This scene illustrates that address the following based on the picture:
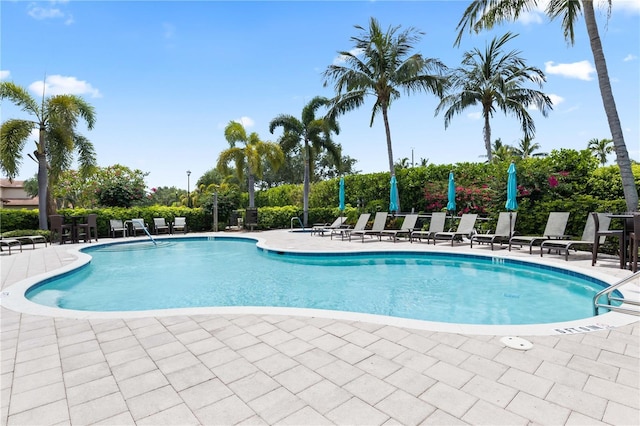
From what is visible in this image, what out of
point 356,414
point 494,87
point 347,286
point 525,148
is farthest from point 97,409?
point 525,148

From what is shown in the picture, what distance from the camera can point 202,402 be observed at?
2.32 m

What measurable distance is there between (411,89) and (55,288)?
1526 cm

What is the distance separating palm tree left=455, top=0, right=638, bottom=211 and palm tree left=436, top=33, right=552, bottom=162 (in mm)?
7924

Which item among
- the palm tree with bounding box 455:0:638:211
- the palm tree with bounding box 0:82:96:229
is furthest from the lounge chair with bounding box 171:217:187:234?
the palm tree with bounding box 455:0:638:211

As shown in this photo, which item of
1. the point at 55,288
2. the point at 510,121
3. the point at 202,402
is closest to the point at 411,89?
the point at 510,121

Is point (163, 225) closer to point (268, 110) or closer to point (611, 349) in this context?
point (268, 110)

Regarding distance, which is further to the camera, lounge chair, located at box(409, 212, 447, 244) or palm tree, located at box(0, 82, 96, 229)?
palm tree, located at box(0, 82, 96, 229)

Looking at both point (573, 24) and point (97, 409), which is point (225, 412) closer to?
point (97, 409)

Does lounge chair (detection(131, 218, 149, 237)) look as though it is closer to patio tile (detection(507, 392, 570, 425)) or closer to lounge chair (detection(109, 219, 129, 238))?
lounge chair (detection(109, 219, 129, 238))

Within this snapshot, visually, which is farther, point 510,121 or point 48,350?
point 510,121

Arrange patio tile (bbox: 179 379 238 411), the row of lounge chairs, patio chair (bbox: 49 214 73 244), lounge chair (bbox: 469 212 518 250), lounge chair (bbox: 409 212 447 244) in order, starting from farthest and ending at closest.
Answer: patio chair (bbox: 49 214 73 244), lounge chair (bbox: 409 212 447 244), lounge chair (bbox: 469 212 518 250), the row of lounge chairs, patio tile (bbox: 179 379 238 411)

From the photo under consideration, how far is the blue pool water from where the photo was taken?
18.2 ft

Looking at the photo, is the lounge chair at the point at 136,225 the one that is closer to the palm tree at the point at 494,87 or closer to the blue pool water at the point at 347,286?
the blue pool water at the point at 347,286

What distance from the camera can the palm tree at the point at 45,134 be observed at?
554 inches
